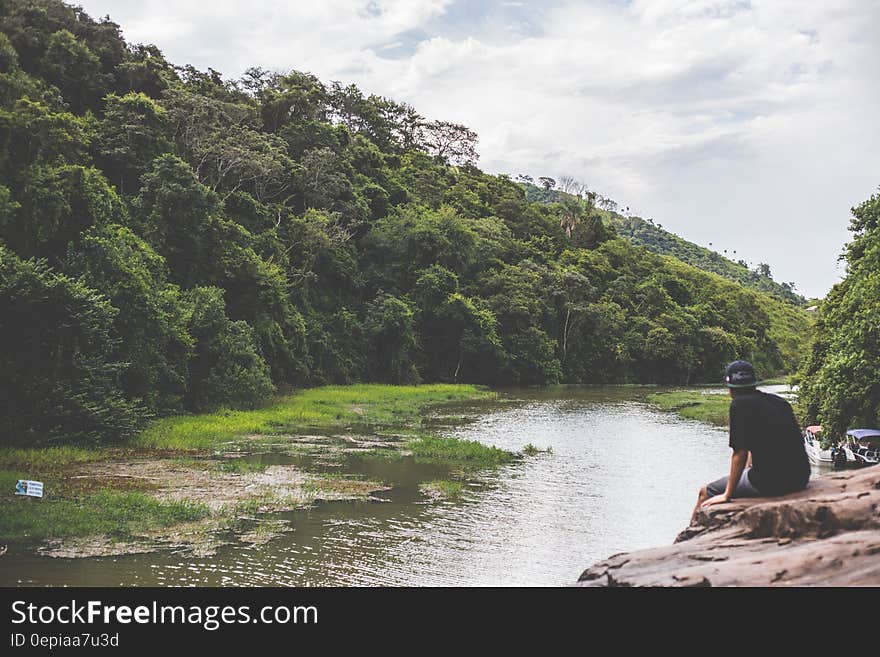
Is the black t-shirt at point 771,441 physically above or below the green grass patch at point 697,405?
above

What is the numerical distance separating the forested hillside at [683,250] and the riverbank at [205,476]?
361 ft

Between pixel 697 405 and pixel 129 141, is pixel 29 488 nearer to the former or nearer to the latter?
pixel 129 141

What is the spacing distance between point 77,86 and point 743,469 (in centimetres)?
4924

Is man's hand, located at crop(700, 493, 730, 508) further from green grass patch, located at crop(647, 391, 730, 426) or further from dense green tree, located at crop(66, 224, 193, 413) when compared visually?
green grass patch, located at crop(647, 391, 730, 426)

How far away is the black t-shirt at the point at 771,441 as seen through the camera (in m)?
6.58

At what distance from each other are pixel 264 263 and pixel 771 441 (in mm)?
41809

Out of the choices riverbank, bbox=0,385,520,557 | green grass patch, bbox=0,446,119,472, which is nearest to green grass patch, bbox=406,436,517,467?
riverbank, bbox=0,385,520,557

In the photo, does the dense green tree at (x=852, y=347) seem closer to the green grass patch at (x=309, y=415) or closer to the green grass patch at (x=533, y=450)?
the green grass patch at (x=533, y=450)

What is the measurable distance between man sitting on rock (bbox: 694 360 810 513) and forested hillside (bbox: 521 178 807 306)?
12990 cm

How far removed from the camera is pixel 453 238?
6625cm

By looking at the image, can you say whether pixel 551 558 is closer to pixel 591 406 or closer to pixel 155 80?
pixel 591 406

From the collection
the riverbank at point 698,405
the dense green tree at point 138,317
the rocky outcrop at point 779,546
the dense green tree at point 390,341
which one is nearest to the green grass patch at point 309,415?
the dense green tree at point 138,317
